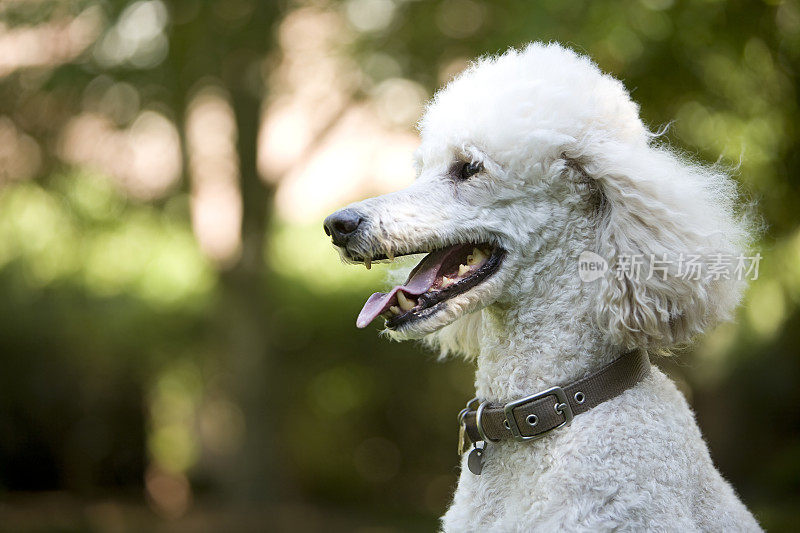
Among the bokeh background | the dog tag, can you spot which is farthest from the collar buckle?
the bokeh background

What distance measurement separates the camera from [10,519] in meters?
5.84

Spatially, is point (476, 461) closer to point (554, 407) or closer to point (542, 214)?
point (554, 407)

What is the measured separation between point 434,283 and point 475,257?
11 centimetres

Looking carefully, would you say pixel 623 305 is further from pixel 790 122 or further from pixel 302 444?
pixel 302 444

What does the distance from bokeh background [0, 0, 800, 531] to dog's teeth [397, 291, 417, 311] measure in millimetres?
2649

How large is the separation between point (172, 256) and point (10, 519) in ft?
7.66

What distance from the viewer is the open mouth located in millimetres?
1644

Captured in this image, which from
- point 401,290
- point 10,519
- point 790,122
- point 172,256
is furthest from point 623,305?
point 10,519

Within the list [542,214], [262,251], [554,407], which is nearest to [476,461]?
[554,407]

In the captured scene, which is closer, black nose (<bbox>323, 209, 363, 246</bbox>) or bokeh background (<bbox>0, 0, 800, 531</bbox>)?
black nose (<bbox>323, 209, 363, 246</bbox>)

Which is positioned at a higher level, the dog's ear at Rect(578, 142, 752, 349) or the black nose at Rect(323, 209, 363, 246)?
the black nose at Rect(323, 209, 363, 246)

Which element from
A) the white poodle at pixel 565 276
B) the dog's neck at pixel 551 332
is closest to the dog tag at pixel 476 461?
the white poodle at pixel 565 276

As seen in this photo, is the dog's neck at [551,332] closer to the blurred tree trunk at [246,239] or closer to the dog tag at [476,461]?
the dog tag at [476,461]

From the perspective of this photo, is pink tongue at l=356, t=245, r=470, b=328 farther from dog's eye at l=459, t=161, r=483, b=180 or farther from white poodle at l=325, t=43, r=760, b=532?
dog's eye at l=459, t=161, r=483, b=180
